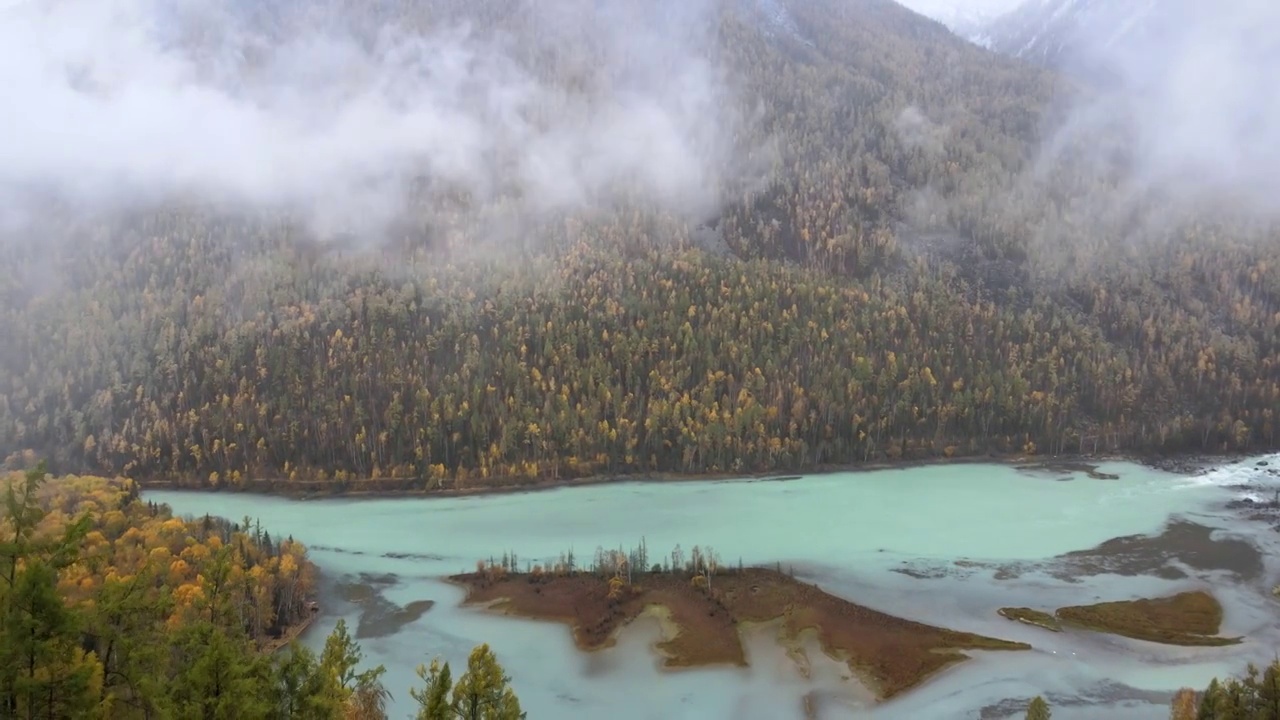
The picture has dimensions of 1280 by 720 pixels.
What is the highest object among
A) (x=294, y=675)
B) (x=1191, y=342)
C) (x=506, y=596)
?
(x=1191, y=342)

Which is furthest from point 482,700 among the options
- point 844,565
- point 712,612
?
point 844,565

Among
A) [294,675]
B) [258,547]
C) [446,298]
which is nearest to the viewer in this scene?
[294,675]

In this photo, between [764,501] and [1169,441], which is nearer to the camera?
[764,501]

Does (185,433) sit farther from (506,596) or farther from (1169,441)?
(1169,441)

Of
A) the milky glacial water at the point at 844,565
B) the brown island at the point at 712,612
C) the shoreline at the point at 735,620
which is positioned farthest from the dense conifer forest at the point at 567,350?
the shoreline at the point at 735,620

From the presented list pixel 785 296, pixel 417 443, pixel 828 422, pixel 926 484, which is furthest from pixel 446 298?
pixel 926 484

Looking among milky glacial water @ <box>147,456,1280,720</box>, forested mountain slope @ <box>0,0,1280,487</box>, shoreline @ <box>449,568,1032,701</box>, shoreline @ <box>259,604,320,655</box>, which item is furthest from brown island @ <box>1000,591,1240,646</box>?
forested mountain slope @ <box>0,0,1280,487</box>

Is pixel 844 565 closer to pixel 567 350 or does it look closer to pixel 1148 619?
pixel 1148 619
